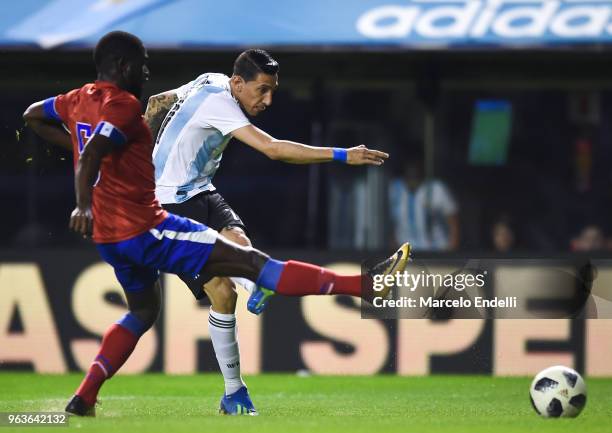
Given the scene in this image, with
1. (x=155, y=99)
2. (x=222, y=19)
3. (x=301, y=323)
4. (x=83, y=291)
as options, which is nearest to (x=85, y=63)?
(x=222, y=19)

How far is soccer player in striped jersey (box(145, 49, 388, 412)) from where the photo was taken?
8141 millimetres

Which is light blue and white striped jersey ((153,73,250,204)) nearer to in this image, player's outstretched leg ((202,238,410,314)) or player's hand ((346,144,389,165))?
player's hand ((346,144,389,165))

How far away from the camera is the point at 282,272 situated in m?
7.27

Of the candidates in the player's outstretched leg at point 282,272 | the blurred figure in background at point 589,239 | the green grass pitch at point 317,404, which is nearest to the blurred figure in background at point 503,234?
the blurred figure in background at point 589,239

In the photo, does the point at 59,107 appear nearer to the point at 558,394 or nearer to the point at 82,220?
the point at 82,220

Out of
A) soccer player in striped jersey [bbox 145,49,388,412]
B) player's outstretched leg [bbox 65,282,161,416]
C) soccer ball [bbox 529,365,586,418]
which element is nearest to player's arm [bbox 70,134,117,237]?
player's outstretched leg [bbox 65,282,161,416]

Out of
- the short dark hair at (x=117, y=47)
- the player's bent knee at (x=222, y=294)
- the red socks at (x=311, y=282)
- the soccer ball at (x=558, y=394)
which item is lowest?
the soccer ball at (x=558, y=394)

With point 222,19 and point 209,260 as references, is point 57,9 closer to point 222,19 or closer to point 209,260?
point 222,19

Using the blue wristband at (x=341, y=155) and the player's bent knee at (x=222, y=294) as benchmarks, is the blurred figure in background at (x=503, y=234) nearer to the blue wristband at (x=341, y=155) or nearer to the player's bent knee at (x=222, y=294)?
the player's bent knee at (x=222, y=294)

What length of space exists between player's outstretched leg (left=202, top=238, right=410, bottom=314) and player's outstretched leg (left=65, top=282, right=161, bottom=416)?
51cm

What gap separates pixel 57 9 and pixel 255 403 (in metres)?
5.64

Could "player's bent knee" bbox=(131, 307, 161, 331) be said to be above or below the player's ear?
below

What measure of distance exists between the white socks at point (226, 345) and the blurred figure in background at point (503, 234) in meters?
5.79

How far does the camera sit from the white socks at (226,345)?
816 cm
